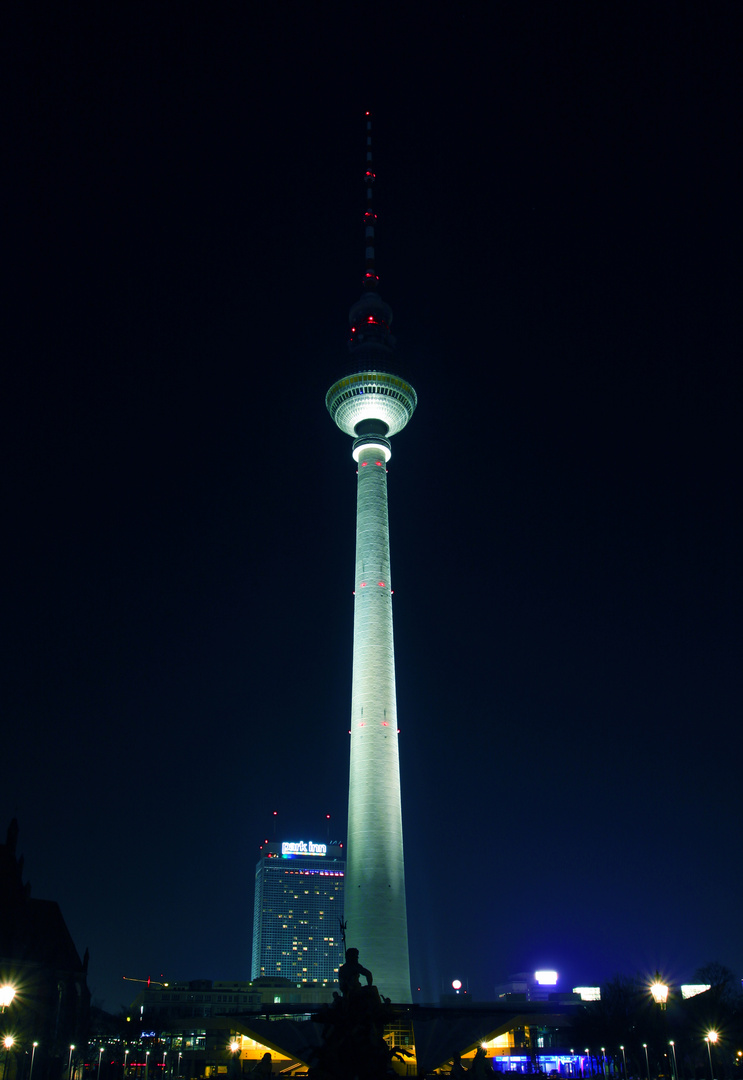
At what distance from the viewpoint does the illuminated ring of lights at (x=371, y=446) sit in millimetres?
103062

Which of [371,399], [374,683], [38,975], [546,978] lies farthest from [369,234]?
[546,978]

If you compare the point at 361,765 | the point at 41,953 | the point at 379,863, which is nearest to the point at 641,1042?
the point at 379,863

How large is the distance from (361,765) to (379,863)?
8900 millimetres

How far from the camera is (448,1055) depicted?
2675 inches

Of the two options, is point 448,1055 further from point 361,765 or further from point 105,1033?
point 105,1033

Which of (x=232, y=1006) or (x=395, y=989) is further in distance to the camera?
(x=232, y=1006)

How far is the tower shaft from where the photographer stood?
78.1 meters

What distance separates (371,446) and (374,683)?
29694 millimetres

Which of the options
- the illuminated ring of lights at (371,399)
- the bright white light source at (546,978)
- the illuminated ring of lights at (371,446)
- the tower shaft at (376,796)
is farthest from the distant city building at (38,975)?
the bright white light source at (546,978)

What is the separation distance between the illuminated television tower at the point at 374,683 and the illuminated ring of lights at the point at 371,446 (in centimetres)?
13

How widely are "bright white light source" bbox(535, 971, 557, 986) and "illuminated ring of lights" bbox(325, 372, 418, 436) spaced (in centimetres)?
12218

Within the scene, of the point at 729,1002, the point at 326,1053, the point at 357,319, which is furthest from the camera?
the point at 357,319

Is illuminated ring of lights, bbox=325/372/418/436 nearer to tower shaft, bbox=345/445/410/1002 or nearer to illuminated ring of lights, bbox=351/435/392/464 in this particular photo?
illuminated ring of lights, bbox=351/435/392/464

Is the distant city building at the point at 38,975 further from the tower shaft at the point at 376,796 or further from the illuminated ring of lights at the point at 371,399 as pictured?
the illuminated ring of lights at the point at 371,399
